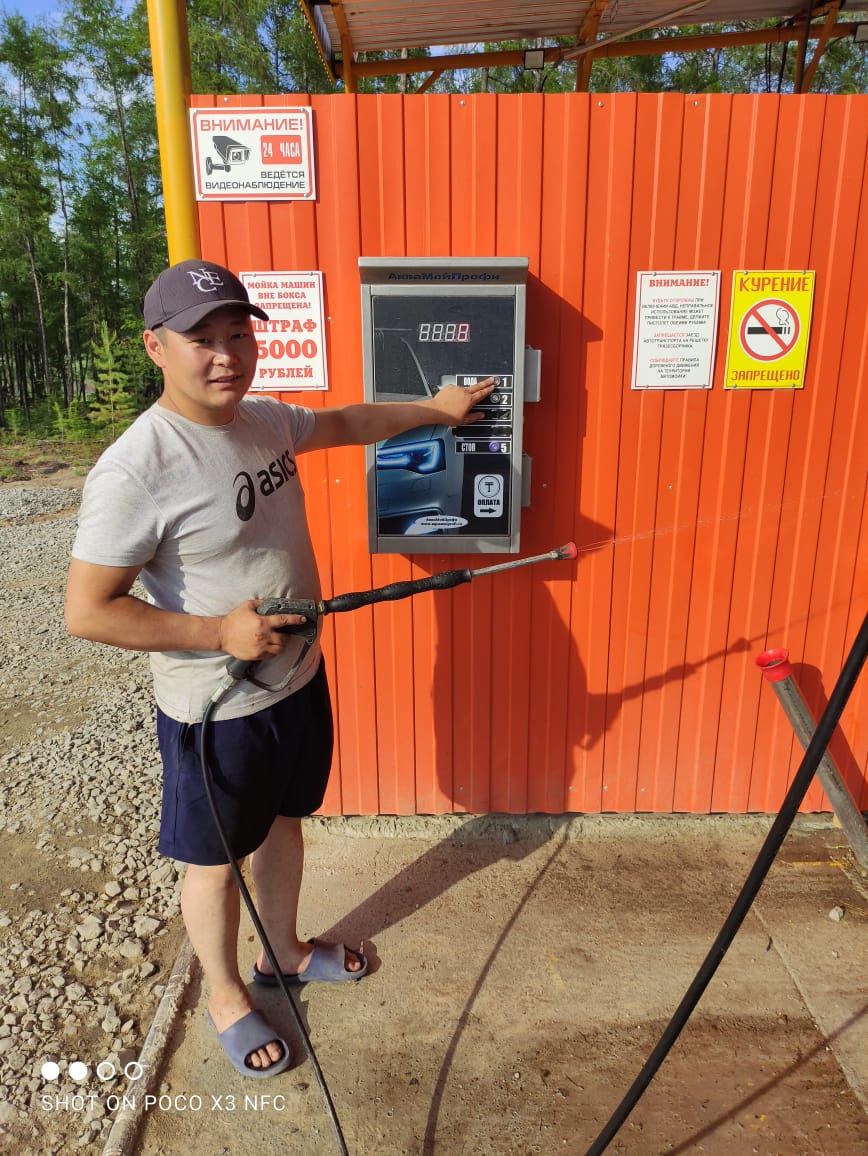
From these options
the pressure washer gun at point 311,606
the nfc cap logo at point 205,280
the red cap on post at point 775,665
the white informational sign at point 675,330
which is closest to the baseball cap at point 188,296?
the nfc cap logo at point 205,280

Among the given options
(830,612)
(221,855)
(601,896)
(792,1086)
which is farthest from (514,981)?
(830,612)

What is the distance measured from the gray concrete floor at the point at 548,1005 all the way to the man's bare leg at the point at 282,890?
0.11 meters

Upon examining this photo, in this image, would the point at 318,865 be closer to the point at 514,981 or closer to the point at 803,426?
the point at 514,981

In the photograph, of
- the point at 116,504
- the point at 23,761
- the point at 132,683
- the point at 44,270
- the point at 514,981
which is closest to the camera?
the point at 116,504

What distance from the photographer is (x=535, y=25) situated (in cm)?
497

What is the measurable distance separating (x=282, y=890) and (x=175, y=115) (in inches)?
100.0

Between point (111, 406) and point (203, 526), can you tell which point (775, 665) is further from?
point (111, 406)

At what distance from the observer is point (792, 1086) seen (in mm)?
2129

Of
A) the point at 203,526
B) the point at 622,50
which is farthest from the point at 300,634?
the point at 622,50

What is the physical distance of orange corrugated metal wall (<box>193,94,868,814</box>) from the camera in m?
2.60

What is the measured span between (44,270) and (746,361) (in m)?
29.6

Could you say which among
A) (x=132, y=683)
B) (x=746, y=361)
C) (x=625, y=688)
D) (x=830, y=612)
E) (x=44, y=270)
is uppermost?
(x=44, y=270)

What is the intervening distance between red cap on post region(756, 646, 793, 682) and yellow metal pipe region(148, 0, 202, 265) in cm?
256

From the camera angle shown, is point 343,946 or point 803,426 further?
point 803,426
